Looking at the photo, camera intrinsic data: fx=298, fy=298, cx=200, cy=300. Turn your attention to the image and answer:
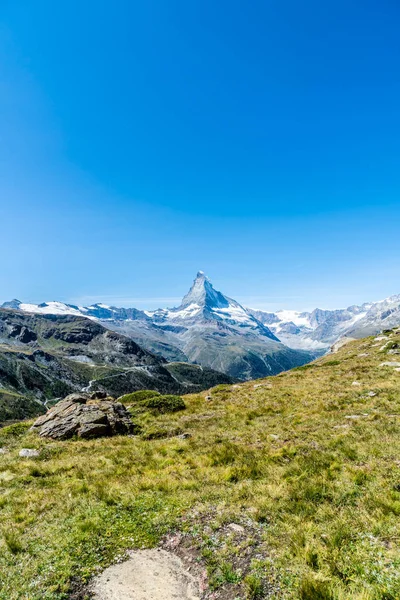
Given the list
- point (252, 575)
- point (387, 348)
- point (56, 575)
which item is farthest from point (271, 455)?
point (387, 348)

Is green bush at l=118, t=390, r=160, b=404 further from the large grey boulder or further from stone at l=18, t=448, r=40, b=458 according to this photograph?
stone at l=18, t=448, r=40, b=458

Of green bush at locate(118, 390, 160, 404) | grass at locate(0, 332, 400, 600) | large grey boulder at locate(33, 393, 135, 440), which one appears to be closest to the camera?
grass at locate(0, 332, 400, 600)

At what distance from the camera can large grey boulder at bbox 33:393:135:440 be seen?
22172 mm

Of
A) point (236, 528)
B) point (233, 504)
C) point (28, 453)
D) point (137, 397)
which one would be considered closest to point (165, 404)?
point (137, 397)

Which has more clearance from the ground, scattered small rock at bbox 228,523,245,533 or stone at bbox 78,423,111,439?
scattered small rock at bbox 228,523,245,533

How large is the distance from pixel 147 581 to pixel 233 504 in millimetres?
4045

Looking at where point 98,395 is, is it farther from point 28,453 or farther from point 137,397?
point 28,453

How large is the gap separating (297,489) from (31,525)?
32.3 ft

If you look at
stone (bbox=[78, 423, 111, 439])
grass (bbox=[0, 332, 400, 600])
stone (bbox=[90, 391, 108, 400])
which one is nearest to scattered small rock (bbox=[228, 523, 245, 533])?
grass (bbox=[0, 332, 400, 600])

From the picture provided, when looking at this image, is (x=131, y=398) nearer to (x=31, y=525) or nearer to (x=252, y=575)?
(x=31, y=525)

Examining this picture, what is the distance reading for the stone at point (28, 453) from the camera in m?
18.2

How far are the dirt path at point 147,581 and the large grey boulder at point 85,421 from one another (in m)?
14.7

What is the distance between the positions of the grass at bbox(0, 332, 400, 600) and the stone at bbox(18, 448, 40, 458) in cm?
45

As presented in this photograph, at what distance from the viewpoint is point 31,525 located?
10625 millimetres
